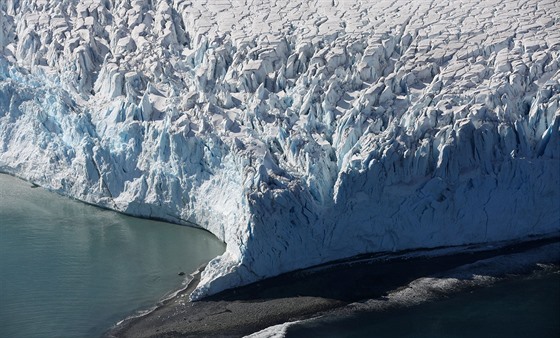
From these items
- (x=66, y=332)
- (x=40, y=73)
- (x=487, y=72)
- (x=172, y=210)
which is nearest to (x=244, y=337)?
(x=66, y=332)

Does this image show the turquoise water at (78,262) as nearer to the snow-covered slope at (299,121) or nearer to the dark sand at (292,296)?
the snow-covered slope at (299,121)

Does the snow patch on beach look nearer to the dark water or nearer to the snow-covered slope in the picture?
the dark water

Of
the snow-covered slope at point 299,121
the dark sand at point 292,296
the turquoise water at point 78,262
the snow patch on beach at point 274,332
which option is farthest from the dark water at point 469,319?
the turquoise water at point 78,262

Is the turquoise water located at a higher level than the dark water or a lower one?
higher

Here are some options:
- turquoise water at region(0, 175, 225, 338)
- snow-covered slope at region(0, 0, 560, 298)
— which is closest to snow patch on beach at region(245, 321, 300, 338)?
snow-covered slope at region(0, 0, 560, 298)

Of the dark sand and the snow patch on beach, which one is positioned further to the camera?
the dark sand

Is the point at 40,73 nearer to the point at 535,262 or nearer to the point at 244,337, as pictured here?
the point at 244,337
